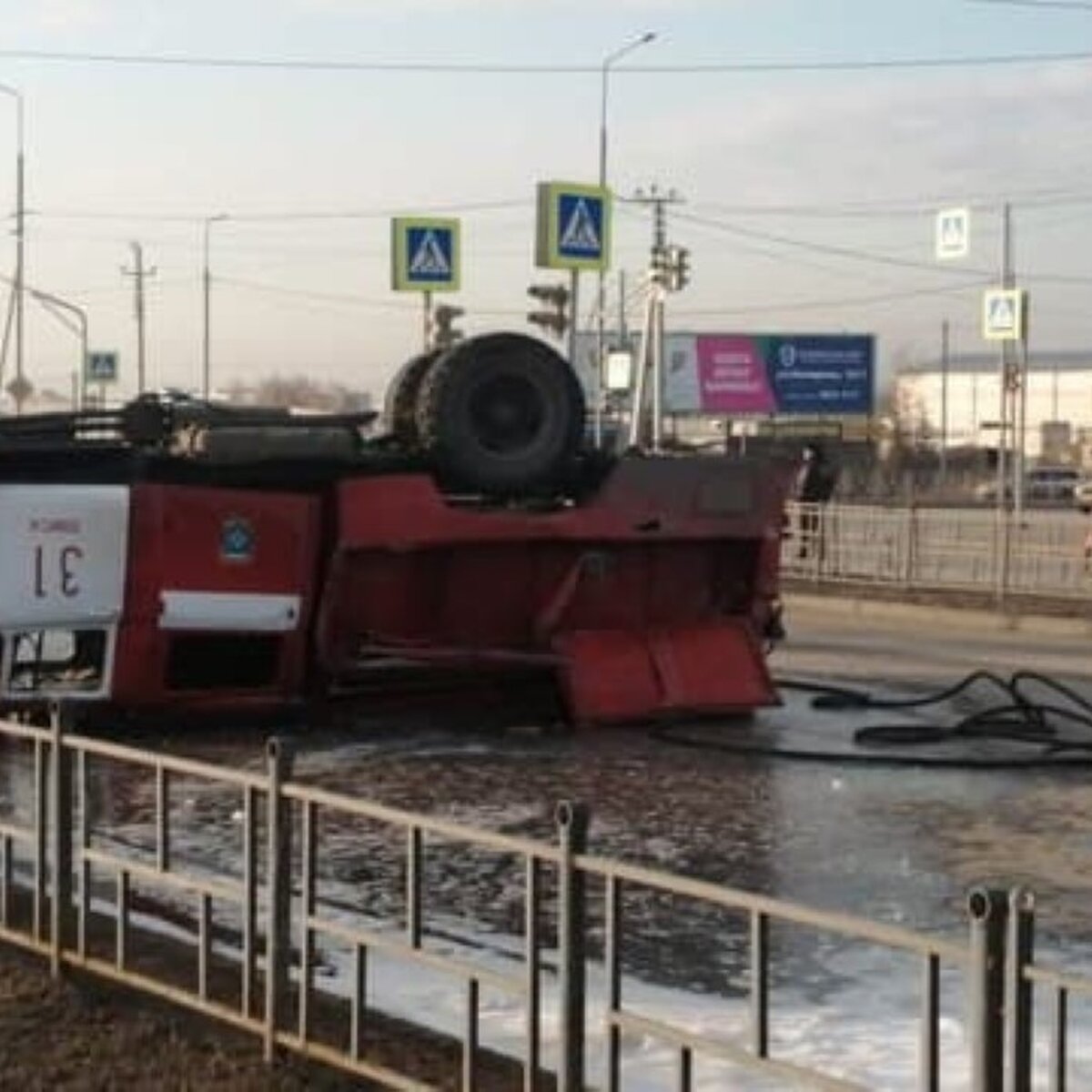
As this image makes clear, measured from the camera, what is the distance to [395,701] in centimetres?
1358

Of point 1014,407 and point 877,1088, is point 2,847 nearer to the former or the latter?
point 877,1088

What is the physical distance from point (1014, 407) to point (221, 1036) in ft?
157

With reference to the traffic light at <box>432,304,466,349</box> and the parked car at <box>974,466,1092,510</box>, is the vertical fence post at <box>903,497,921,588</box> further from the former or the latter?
the parked car at <box>974,466,1092,510</box>

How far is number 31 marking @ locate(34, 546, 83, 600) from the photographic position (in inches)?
469

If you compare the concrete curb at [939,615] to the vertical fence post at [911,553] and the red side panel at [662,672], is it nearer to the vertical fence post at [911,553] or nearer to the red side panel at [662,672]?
the vertical fence post at [911,553]

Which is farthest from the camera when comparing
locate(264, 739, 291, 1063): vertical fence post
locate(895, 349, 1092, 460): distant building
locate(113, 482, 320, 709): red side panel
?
locate(895, 349, 1092, 460): distant building

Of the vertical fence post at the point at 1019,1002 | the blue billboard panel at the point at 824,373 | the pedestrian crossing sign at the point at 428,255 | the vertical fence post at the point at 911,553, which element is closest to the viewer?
the vertical fence post at the point at 1019,1002

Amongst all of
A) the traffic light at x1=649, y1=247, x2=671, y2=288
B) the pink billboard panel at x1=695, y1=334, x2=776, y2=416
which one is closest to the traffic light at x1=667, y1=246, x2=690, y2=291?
the traffic light at x1=649, y1=247, x2=671, y2=288

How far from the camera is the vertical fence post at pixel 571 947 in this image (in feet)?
15.3

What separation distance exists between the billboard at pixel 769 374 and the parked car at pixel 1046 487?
46.7ft

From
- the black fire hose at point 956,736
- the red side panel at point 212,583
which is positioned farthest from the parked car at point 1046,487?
the red side panel at point 212,583

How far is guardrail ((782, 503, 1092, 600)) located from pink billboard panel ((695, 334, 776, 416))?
143 ft

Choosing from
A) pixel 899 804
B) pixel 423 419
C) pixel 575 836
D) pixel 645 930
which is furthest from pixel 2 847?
pixel 423 419

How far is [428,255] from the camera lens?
29.4 metres
